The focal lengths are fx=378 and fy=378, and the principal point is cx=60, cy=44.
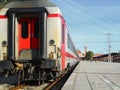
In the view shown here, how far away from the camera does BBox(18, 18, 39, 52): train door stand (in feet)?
55.6

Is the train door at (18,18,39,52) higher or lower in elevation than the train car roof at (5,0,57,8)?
lower

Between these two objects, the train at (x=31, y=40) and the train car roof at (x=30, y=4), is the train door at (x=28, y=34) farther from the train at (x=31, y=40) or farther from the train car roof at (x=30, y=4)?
the train car roof at (x=30, y=4)

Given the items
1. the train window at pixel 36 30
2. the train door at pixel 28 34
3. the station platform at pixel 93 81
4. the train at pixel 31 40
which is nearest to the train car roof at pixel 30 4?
the train at pixel 31 40

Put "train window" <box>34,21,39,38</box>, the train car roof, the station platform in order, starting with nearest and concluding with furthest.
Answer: the station platform → the train car roof → "train window" <box>34,21,39,38</box>

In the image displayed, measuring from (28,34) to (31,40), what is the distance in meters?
0.32

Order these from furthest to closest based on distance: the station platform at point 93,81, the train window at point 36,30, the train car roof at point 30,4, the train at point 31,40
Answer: the train window at point 36,30 → the train car roof at point 30,4 → the train at point 31,40 → the station platform at point 93,81

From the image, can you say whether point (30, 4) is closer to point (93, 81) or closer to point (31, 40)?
point (31, 40)

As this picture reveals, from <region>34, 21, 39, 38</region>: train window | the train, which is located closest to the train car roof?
the train

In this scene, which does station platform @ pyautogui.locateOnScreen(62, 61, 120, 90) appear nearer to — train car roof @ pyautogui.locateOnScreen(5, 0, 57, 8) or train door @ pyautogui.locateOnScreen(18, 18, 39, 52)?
train door @ pyautogui.locateOnScreen(18, 18, 39, 52)

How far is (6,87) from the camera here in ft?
54.5

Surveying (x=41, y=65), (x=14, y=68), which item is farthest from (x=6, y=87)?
(x=41, y=65)

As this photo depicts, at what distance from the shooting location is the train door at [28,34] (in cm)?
1695

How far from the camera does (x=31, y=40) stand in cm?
1700

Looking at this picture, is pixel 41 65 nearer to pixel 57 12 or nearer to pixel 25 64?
pixel 25 64
